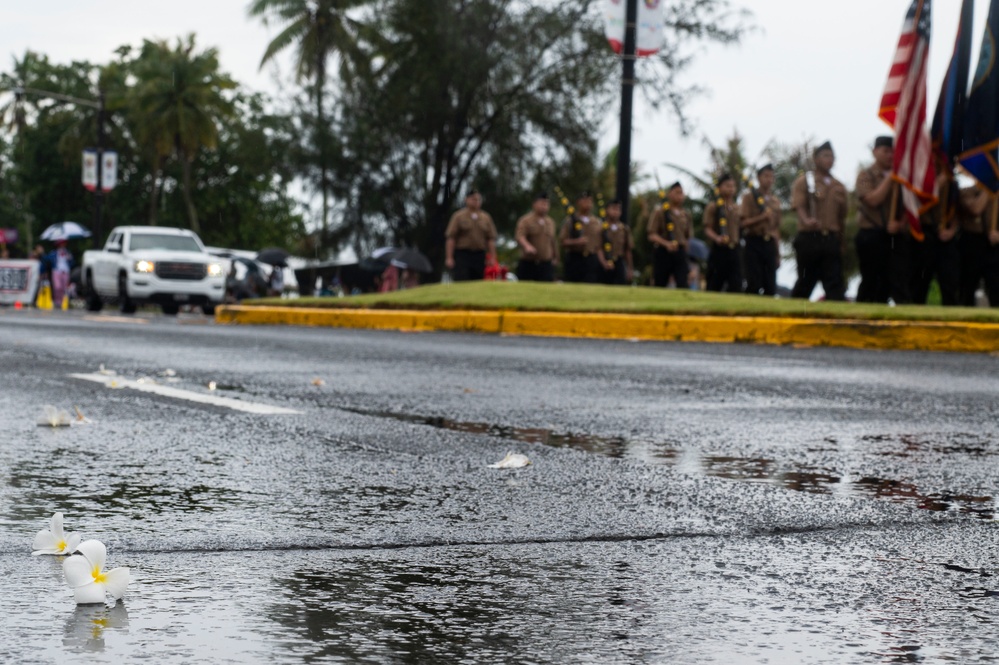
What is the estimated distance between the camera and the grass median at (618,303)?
12.6 meters

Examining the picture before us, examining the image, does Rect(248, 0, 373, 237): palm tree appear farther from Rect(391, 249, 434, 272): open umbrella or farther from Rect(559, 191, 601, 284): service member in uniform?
Rect(559, 191, 601, 284): service member in uniform

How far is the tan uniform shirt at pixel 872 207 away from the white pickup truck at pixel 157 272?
1381 centimetres

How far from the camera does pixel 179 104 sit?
60219 mm

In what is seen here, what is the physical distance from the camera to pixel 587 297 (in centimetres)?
1526

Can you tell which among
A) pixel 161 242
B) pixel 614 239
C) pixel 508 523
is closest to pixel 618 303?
pixel 614 239

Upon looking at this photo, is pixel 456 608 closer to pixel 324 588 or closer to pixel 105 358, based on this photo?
pixel 324 588

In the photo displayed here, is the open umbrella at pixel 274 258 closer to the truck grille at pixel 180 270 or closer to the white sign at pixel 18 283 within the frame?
the truck grille at pixel 180 270

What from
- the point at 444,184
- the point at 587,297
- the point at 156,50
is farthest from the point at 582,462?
the point at 156,50

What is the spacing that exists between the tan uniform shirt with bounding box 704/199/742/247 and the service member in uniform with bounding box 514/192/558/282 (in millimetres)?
2136

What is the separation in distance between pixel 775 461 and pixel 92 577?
265 centimetres

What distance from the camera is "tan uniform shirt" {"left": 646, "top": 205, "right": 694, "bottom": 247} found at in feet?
59.4

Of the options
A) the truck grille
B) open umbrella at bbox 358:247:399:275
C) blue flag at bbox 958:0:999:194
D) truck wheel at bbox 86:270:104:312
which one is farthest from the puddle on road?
open umbrella at bbox 358:247:399:275

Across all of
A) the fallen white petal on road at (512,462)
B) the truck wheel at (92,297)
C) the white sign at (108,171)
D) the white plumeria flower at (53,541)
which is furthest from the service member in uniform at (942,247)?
the white sign at (108,171)

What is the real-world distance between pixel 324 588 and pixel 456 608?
28cm
